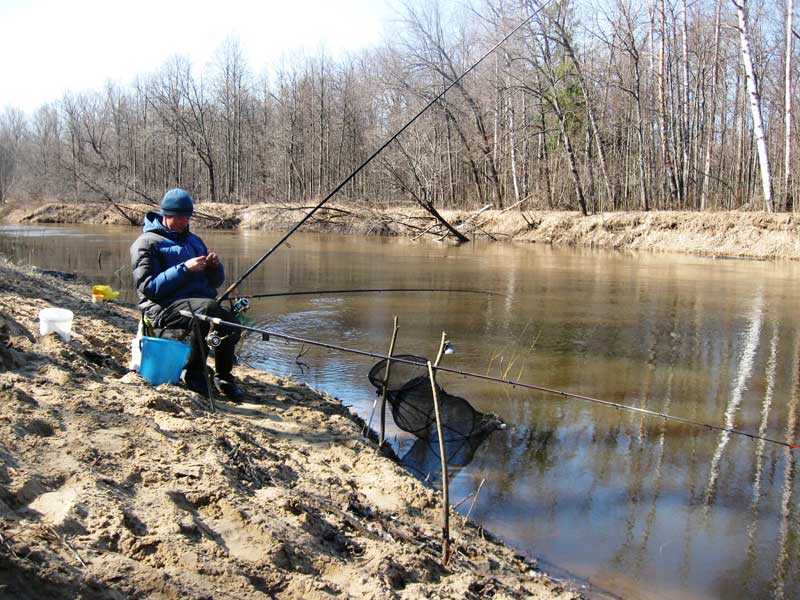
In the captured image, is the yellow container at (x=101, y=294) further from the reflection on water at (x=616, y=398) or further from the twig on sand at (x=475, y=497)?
the twig on sand at (x=475, y=497)

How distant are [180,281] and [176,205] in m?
0.57

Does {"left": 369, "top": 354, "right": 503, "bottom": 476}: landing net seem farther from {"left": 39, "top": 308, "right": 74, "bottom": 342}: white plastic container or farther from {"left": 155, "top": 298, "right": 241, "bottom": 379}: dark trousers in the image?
{"left": 39, "top": 308, "right": 74, "bottom": 342}: white plastic container

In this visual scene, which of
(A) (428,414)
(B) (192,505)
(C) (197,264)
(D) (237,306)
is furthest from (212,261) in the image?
(B) (192,505)

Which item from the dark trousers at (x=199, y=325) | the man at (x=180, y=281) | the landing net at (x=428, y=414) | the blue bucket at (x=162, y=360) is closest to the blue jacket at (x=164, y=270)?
the man at (x=180, y=281)

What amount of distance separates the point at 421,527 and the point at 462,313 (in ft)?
25.9

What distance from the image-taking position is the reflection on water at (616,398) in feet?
13.3

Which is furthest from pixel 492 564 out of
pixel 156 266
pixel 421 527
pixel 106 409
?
pixel 156 266

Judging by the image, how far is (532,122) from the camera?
3559 centimetres

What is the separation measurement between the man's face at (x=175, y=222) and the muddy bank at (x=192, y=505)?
3.64ft

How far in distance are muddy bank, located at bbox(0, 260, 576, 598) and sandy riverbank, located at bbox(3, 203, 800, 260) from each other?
750 inches

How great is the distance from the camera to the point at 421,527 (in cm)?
374

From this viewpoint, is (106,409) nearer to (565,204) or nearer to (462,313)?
(462,313)

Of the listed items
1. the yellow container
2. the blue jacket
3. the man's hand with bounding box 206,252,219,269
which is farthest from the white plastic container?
the yellow container

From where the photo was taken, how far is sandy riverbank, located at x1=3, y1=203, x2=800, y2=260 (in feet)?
68.5
